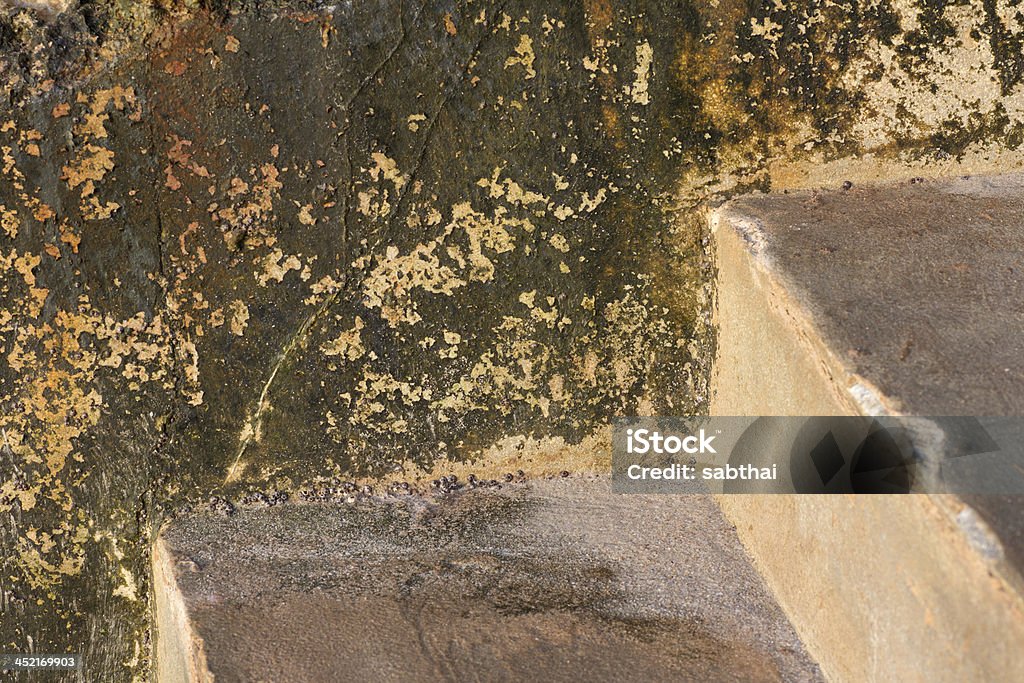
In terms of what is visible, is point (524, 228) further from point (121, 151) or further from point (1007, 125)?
point (1007, 125)

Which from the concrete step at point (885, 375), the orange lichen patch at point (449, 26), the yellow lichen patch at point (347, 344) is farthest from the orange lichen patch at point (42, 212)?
the concrete step at point (885, 375)

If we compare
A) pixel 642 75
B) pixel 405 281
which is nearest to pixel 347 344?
pixel 405 281

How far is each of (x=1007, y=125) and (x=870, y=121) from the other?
0.26m

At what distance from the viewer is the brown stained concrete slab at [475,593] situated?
1.44 m

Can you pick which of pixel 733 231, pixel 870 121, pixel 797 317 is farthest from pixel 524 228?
pixel 870 121

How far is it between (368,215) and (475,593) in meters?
0.65

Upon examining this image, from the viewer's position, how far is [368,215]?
168 cm

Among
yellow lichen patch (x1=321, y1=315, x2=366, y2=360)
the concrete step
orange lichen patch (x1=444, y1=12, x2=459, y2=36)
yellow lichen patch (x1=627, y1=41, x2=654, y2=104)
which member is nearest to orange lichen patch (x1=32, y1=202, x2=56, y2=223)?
yellow lichen patch (x1=321, y1=315, x2=366, y2=360)

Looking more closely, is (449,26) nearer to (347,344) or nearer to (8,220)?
(347,344)

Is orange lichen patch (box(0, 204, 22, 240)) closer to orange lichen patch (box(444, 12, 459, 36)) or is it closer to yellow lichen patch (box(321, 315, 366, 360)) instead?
yellow lichen patch (box(321, 315, 366, 360))

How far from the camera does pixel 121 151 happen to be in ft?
5.25

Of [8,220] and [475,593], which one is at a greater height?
[8,220]

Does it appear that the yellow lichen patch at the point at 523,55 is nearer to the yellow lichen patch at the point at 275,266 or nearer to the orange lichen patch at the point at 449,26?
the orange lichen patch at the point at 449,26

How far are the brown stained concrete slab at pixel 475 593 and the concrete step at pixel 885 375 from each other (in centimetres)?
11
